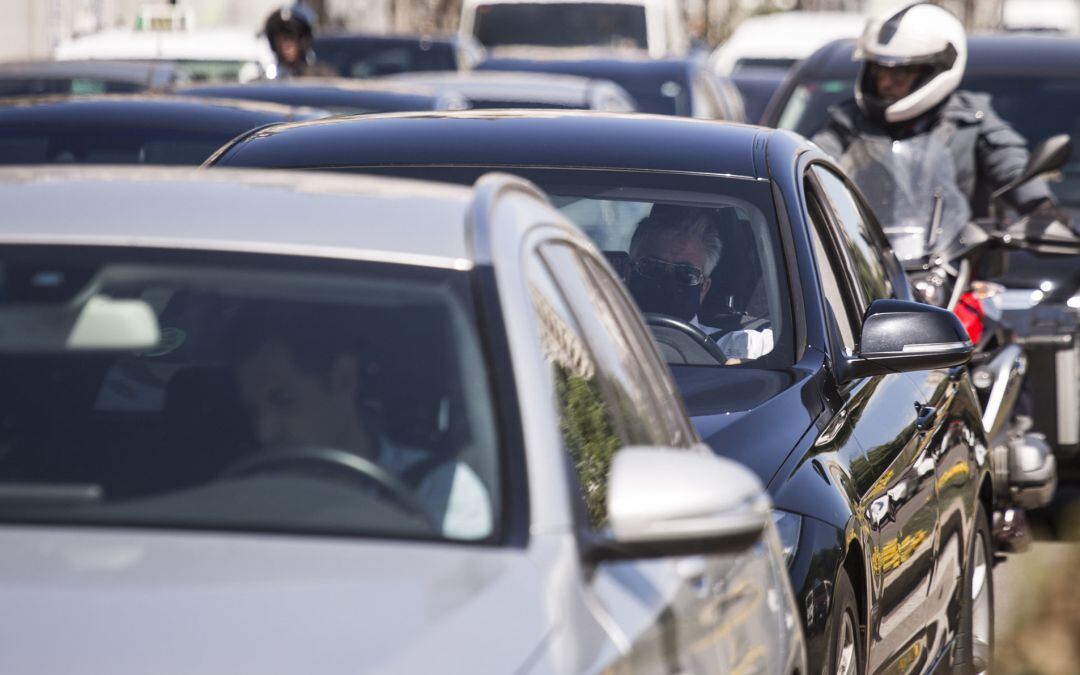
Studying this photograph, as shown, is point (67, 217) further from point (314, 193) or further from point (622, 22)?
point (622, 22)

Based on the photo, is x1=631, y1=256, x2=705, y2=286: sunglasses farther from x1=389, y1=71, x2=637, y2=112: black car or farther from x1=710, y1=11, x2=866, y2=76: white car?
x1=710, y1=11, x2=866, y2=76: white car

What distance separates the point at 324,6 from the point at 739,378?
33125 millimetres

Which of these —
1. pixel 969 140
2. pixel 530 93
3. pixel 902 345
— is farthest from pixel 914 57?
pixel 530 93

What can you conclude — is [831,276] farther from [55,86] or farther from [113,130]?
[55,86]

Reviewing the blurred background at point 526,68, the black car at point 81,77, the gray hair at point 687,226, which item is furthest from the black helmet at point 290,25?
the gray hair at point 687,226

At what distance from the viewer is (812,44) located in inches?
936

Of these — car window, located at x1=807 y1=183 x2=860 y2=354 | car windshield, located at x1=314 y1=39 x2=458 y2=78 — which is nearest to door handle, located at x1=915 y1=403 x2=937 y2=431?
car window, located at x1=807 y1=183 x2=860 y2=354

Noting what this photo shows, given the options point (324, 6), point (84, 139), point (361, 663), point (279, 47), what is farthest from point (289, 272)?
point (324, 6)

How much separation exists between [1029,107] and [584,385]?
7.85 metres

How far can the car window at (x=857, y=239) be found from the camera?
6117 mm

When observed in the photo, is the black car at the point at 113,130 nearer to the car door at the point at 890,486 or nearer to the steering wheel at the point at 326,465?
the car door at the point at 890,486

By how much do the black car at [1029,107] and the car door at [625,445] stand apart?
519 cm

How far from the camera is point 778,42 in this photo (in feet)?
78.3

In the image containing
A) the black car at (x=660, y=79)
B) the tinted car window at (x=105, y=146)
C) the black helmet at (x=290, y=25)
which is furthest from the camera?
the black car at (x=660, y=79)
